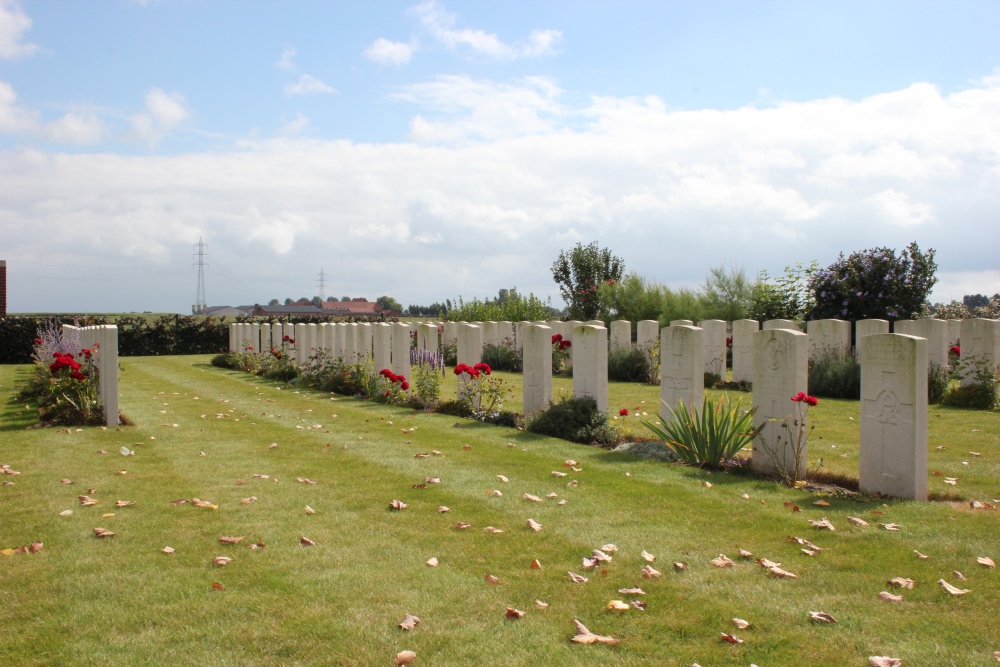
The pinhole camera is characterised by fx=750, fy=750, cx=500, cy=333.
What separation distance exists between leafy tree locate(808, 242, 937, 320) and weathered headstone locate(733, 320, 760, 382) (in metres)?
5.13

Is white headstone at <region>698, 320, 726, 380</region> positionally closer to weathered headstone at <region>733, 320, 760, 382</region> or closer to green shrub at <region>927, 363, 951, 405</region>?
weathered headstone at <region>733, 320, 760, 382</region>

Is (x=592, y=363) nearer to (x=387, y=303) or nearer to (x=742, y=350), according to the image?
(x=742, y=350)

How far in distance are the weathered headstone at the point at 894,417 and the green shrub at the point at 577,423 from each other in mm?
3278

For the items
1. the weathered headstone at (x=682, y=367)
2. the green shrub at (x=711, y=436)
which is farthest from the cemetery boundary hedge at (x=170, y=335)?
the green shrub at (x=711, y=436)

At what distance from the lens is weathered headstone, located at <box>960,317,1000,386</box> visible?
13.2 metres

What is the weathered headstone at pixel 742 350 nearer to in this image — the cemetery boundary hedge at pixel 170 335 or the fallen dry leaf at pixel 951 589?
the fallen dry leaf at pixel 951 589

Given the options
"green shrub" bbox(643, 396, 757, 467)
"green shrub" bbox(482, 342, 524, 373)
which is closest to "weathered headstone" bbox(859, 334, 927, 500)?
"green shrub" bbox(643, 396, 757, 467)

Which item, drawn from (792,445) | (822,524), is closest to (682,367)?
(792,445)

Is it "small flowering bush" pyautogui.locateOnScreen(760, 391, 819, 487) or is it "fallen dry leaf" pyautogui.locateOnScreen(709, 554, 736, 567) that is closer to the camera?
"fallen dry leaf" pyautogui.locateOnScreen(709, 554, 736, 567)

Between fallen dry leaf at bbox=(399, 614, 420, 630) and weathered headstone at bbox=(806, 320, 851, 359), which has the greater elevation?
weathered headstone at bbox=(806, 320, 851, 359)

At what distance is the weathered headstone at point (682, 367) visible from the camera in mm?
8945

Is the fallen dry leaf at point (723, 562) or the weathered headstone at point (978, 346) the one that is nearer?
the fallen dry leaf at point (723, 562)

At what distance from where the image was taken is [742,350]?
16.7 metres

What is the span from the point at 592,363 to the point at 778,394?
2857 millimetres
